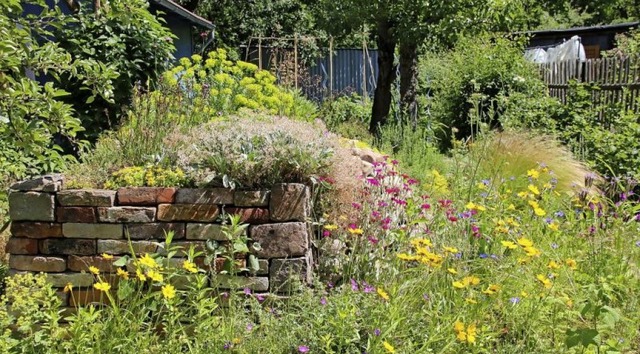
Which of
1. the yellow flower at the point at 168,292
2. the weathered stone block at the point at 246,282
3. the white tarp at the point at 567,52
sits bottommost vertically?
the weathered stone block at the point at 246,282

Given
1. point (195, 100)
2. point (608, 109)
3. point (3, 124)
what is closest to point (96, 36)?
point (195, 100)

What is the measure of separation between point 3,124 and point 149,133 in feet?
2.84

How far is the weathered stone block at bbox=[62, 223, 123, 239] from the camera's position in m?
3.15

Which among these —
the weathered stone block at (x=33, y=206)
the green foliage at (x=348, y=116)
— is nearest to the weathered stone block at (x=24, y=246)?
the weathered stone block at (x=33, y=206)

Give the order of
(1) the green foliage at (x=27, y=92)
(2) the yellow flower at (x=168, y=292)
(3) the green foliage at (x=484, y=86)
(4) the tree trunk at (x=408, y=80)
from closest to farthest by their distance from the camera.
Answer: (2) the yellow flower at (x=168, y=292), (1) the green foliage at (x=27, y=92), (3) the green foliage at (x=484, y=86), (4) the tree trunk at (x=408, y=80)

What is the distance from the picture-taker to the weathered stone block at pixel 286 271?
308 centimetres

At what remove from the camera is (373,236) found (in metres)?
3.29

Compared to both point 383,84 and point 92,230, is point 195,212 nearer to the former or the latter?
point 92,230

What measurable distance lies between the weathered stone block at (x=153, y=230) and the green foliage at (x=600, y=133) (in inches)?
143

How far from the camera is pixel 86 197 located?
10.3 feet

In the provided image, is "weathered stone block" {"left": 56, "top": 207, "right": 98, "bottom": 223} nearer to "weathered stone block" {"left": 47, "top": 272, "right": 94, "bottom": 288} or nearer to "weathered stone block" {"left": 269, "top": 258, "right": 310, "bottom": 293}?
"weathered stone block" {"left": 47, "top": 272, "right": 94, "bottom": 288}

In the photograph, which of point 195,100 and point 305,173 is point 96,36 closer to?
point 195,100

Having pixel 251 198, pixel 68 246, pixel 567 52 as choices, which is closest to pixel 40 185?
pixel 68 246

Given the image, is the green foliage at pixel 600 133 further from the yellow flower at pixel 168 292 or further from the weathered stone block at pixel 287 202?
the yellow flower at pixel 168 292
